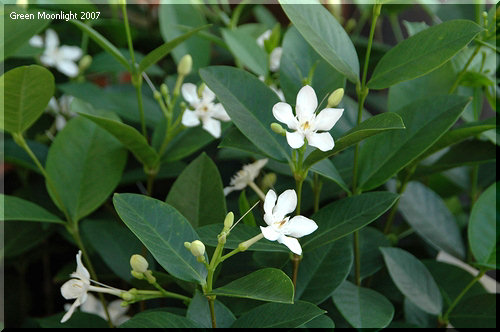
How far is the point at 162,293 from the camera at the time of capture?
487mm

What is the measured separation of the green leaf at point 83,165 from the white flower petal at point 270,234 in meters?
0.27

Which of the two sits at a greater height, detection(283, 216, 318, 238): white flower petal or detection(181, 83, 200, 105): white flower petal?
detection(181, 83, 200, 105): white flower petal

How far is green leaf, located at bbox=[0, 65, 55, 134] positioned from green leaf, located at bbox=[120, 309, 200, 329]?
0.23 meters

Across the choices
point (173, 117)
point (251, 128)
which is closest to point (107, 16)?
point (173, 117)

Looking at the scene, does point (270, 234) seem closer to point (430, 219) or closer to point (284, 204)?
point (284, 204)

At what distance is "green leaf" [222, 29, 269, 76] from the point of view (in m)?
0.71

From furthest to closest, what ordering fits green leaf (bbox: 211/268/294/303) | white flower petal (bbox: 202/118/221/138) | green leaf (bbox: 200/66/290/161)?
white flower petal (bbox: 202/118/221/138), green leaf (bbox: 200/66/290/161), green leaf (bbox: 211/268/294/303)

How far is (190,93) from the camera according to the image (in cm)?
63

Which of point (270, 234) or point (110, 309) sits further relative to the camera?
point (110, 309)

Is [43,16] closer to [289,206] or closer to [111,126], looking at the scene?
[111,126]

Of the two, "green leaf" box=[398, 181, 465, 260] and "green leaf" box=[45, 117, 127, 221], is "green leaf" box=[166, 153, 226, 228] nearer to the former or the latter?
"green leaf" box=[45, 117, 127, 221]

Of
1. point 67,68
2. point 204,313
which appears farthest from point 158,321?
point 67,68

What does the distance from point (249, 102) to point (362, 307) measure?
21 cm

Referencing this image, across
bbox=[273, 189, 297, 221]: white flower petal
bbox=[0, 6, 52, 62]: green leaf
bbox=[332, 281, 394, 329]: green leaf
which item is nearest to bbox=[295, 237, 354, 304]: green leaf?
bbox=[332, 281, 394, 329]: green leaf
